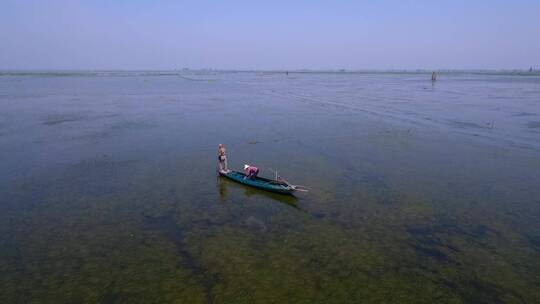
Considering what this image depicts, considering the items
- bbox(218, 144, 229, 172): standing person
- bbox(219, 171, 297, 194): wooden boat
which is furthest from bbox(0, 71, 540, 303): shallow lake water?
bbox(218, 144, 229, 172): standing person

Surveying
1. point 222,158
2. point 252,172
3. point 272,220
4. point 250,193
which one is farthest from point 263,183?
point 222,158

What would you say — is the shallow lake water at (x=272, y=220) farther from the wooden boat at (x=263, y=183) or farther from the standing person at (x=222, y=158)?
the standing person at (x=222, y=158)

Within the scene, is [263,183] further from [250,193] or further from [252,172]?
[252,172]

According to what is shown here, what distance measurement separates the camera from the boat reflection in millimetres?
17578

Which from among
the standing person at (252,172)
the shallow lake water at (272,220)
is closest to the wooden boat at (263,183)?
the standing person at (252,172)

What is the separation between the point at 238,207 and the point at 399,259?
7237 millimetres

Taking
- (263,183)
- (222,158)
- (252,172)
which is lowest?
(263,183)

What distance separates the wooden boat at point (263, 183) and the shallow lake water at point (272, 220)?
40 centimetres

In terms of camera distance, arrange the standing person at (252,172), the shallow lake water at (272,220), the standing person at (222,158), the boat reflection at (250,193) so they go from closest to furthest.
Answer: the shallow lake water at (272,220)
the boat reflection at (250,193)
the standing person at (252,172)
the standing person at (222,158)

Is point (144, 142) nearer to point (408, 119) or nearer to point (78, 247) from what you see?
point (78, 247)

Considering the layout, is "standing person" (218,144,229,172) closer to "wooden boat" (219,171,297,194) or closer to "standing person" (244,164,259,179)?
"wooden boat" (219,171,297,194)

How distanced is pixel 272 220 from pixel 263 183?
3.16 meters

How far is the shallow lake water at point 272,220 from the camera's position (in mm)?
11258

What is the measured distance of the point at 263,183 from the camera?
60.7ft
